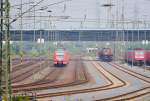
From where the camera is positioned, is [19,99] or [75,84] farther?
[75,84]

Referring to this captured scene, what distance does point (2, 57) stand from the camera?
20.8 m

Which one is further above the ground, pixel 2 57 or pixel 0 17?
pixel 0 17

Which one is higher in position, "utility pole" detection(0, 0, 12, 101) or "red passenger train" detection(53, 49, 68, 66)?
"utility pole" detection(0, 0, 12, 101)

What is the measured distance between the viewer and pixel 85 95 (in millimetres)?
32062

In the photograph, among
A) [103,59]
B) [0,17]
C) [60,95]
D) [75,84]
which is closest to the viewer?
[0,17]

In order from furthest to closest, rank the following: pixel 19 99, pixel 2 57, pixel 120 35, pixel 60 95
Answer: pixel 120 35 → pixel 60 95 → pixel 19 99 → pixel 2 57

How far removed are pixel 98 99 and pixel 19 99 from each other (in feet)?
25.1

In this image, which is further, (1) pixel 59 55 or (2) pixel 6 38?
(1) pixel 59 55

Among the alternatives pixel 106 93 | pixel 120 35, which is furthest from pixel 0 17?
pixel 120 35

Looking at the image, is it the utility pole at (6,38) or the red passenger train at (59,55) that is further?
the red passenger train at (59,55)

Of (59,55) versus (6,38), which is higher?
(6,38)

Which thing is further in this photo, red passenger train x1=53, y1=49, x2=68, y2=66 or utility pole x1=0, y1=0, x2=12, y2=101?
red passenger train x1=53, y1=49, x2=68, y2=66

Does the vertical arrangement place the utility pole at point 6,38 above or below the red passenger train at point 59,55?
above

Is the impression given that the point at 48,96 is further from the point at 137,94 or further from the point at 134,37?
the point at 134,37
